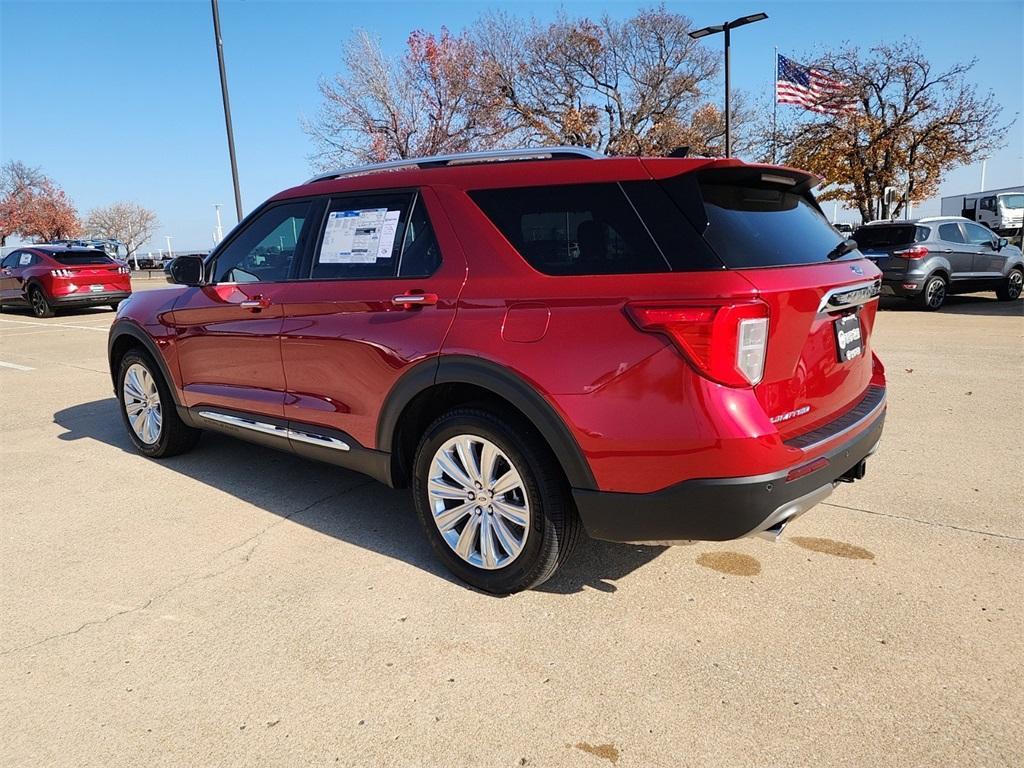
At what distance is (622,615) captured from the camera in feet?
9.20

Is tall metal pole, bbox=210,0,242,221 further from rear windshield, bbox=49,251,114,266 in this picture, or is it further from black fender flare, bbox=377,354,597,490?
black fender flare, bbox=377,354,597,490

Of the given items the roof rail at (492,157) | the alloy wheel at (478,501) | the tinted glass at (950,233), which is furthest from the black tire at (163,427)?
the tinted glass at (950,233)

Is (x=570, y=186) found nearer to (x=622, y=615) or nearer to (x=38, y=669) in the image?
(x=622, y=615)

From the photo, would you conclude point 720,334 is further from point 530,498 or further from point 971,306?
point 971,306

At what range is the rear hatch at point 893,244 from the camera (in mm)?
12039

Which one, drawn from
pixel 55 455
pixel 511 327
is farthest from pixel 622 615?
pixel 55 455

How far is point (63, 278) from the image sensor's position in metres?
15.8

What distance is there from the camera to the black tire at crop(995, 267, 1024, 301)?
44.0 ft

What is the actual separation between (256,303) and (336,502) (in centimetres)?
123

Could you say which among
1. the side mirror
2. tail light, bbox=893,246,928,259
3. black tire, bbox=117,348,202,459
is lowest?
black tire, bbox=117,348,202,459

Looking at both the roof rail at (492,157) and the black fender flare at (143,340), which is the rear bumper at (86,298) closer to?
the black fender flare at (143,340)

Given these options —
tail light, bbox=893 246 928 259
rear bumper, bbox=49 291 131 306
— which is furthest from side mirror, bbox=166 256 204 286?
rear bumper, bbox=49 291 131 306

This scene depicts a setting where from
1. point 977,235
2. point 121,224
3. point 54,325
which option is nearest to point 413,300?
point 977,235

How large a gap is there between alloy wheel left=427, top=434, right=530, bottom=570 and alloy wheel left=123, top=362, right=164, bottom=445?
9.12ft
